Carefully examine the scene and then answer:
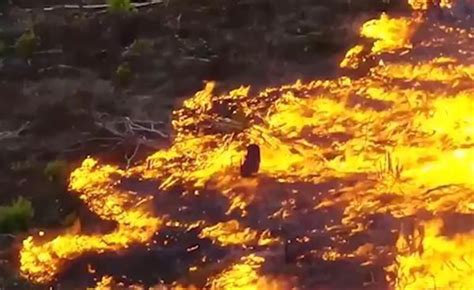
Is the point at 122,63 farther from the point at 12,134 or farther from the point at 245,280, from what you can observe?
the point at 245,280

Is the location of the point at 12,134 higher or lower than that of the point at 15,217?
higher

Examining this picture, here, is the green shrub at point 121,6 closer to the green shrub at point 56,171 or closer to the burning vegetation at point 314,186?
the burning vegetation at point 314,186

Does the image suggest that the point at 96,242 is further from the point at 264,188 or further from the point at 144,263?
the point at 264,188

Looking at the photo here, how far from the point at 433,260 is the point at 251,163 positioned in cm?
129

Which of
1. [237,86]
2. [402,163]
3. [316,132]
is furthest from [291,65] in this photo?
[402,163]

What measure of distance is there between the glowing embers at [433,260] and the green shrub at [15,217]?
1.85 meters

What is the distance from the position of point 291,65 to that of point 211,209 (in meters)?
1.87

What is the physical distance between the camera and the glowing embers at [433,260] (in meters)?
4.88

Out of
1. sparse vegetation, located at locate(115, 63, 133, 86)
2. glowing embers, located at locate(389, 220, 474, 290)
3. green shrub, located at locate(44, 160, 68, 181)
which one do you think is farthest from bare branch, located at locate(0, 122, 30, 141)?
glowing embers, located at locate(389, 220, 474, 290)

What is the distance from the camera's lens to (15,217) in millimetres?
5465

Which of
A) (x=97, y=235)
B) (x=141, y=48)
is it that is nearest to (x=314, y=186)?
(x=97, y=235)

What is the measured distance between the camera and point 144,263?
204 inches

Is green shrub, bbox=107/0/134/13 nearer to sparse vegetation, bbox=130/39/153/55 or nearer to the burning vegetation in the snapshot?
sparse vegetation, bbox=130/39/153/55

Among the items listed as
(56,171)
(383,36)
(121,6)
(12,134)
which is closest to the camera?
(56,171)
